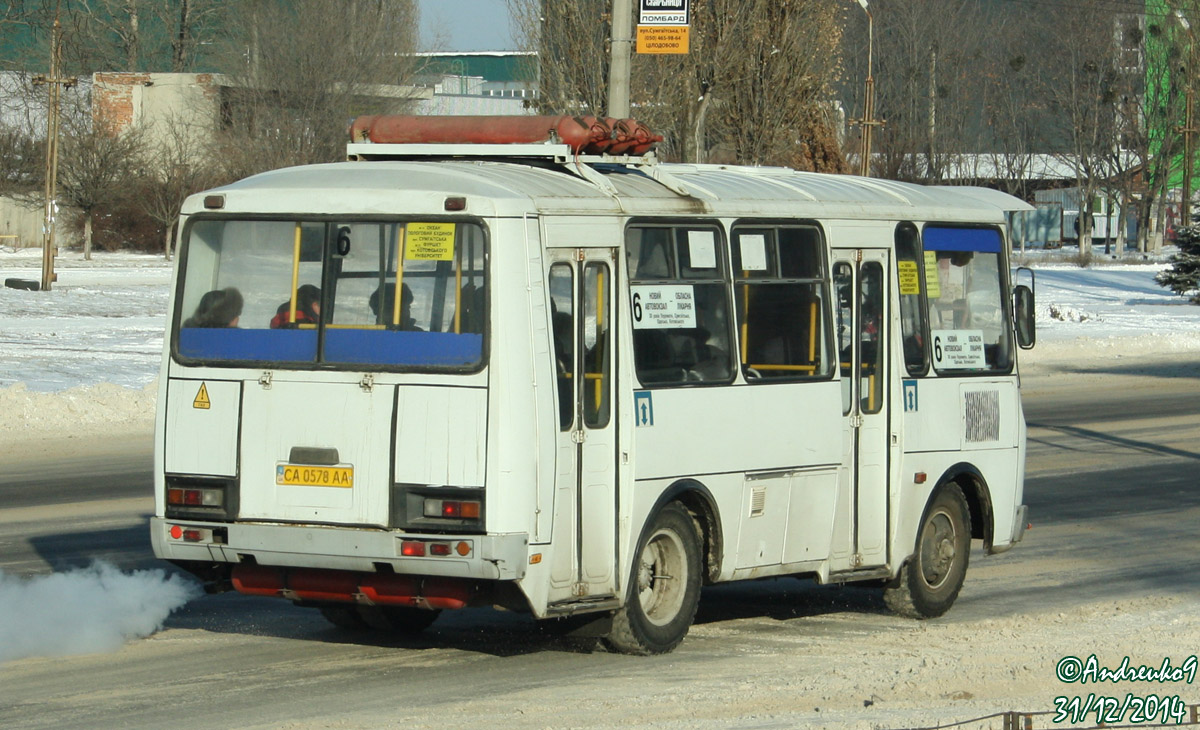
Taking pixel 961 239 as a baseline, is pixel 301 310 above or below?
below

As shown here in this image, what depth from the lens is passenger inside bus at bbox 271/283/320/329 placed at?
789cm

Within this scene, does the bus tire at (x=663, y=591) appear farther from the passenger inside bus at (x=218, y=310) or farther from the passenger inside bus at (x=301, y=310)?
the passenger inside bus at (x=218, y=310)

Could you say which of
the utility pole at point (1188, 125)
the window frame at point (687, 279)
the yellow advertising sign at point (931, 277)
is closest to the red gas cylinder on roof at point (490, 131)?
the window frame at point (687, 279)

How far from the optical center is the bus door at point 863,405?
9.45 meters

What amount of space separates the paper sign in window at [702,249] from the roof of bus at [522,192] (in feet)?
0.39

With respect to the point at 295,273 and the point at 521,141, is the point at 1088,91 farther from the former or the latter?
the point at 295,273

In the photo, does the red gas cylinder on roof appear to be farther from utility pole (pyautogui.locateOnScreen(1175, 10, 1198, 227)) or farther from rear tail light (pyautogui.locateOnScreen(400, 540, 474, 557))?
utility pole (pyautogui.locateOnScreen(1175, 10, 1198, 227))

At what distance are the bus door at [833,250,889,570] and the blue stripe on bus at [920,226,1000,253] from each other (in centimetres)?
58

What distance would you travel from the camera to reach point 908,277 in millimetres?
10031

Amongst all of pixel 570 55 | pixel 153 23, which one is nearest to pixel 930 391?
pixel 570 55

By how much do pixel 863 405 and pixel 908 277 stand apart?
37.1 inches

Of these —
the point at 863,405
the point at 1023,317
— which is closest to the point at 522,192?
the point at 863,405

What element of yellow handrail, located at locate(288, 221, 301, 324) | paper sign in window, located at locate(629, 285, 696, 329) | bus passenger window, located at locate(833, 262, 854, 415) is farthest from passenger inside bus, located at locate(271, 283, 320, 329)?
bus passenger window, located at locate(833, 262, 854, 415)

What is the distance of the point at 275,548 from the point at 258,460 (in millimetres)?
416
